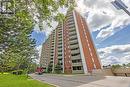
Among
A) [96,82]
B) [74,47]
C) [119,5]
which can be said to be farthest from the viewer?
[74,47]

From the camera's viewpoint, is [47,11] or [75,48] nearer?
[47,11]

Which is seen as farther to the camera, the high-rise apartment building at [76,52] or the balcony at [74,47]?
the balcony at [74,47]

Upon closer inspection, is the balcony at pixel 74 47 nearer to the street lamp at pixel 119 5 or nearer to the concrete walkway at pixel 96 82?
the concrete walkway at pixel 96 82

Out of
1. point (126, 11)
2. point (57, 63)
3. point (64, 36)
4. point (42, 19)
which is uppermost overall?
point (64, 36)

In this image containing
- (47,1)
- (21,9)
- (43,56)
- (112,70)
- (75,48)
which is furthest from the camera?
(43,56)

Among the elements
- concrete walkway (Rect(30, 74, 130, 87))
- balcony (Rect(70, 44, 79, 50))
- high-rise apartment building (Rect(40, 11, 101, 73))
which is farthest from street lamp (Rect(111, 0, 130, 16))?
balcony (Rect(70, 44, 79, 50))

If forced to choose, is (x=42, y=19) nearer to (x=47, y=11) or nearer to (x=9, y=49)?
(x=47, y=11)

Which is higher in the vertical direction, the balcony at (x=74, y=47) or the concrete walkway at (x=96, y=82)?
the balcony at (x=74, y=47)

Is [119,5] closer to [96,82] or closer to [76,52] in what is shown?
[96,82]

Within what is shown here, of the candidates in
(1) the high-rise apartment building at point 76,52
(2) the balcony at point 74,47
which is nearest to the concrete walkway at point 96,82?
(1) the high-rise apartment building at point 76,52

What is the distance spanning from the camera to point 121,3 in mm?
11320

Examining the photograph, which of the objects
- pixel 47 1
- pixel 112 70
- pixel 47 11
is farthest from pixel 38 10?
pixel 112 70

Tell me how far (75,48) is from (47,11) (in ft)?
251

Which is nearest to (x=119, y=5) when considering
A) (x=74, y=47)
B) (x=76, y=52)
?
(x=76, y=52)
